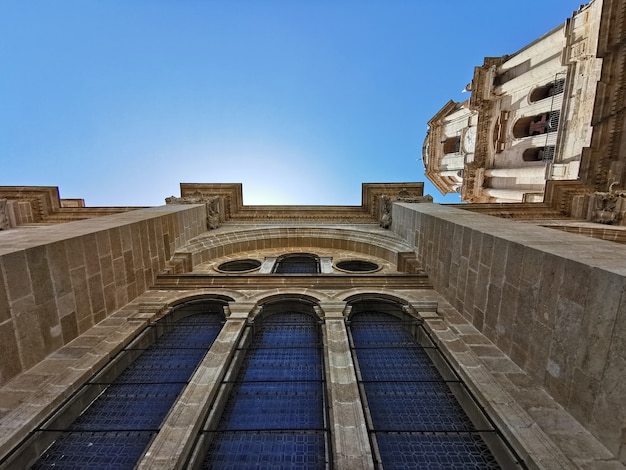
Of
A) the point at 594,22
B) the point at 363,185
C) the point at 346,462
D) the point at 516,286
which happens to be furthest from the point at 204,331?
the point at 594,22

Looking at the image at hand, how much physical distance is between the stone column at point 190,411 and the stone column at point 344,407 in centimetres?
182

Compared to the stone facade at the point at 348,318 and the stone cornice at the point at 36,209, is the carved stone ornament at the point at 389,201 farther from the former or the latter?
the stone cornice at the point at 36,209

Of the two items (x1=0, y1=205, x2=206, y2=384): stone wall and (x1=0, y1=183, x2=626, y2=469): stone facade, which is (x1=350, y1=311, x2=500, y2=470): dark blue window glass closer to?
(x1=0, y1=183, x2=626, y2=469): stone facade

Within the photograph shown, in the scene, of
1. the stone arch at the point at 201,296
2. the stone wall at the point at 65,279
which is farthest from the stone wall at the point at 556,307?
the stone wall at the point at 65,279

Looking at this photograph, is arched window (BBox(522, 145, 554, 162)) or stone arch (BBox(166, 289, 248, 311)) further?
arched window (BBox(522, 145, 554, 162))

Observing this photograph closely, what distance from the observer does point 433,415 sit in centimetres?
524

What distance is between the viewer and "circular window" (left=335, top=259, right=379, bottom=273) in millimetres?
12163

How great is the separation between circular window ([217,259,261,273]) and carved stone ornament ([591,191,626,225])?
13.4 m

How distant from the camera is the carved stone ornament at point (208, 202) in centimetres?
1435

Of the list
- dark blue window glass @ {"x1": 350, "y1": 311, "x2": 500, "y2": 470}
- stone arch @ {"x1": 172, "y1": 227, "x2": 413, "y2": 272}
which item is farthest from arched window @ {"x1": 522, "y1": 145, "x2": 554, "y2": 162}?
dark blue window glass @ {"x1": 350, "y1": 311, "x2": 500, "y2": 470}

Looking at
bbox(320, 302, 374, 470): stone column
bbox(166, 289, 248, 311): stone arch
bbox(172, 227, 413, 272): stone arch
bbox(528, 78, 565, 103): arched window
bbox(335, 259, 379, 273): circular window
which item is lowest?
bbox(320, 302, 374, 470): stone column

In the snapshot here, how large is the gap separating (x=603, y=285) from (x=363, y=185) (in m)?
12.8

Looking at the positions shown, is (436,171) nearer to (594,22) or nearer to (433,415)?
(594,22)

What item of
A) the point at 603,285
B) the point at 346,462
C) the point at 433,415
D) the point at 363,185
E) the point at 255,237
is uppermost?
the point at 363,185
